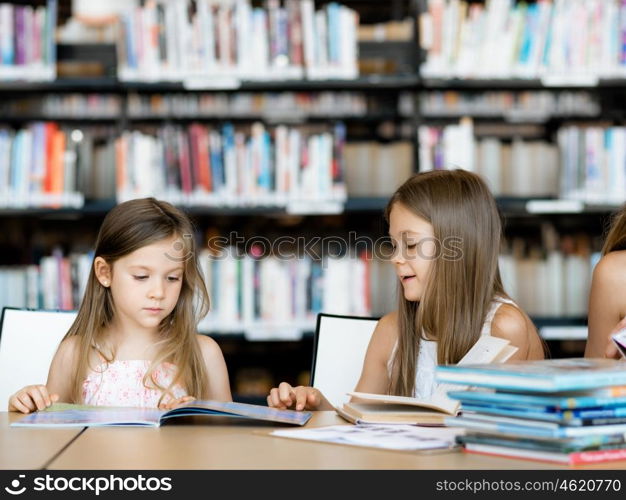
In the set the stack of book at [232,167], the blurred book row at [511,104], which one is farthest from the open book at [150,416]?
the blurred book row at [511,104]

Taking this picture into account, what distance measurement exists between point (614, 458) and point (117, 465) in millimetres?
558

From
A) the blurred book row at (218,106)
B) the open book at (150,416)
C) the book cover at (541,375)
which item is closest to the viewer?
the book cover at (541,375)

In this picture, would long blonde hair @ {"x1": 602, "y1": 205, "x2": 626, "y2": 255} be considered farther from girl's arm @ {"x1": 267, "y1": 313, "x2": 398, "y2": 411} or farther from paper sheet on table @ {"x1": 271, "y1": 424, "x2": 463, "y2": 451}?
paper sheet on table @ {"x1": 271, "y1": 424, "x2": 463, "y2": 451}

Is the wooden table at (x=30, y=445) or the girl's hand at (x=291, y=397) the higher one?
the wooden table at (x=30, y=445)

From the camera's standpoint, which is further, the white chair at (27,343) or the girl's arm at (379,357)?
the white chair at (27,343)

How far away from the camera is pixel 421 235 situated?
6.07ft

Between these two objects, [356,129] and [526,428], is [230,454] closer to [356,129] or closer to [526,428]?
[526,428]

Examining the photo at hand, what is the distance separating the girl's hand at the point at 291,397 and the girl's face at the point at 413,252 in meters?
0.36

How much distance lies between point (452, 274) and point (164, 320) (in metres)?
0.66

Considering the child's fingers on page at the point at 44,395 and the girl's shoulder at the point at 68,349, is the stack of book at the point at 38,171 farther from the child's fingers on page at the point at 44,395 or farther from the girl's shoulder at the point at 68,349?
the child's fingers on page at the point at 44,395

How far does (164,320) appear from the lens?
1991 mm

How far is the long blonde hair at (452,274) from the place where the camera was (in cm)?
182

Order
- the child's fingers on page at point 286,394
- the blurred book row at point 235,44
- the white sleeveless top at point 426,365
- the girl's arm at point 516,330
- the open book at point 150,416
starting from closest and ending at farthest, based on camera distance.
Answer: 1. the open book at point 150,416
2. the child's fingers on page at point 286,394
3. the girl's arm at point 516,330
4. the white sleeveless top at point 426,365
5. the blurred book row at point 235,44

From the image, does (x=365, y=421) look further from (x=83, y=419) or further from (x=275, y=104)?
(x=275, y=104)
